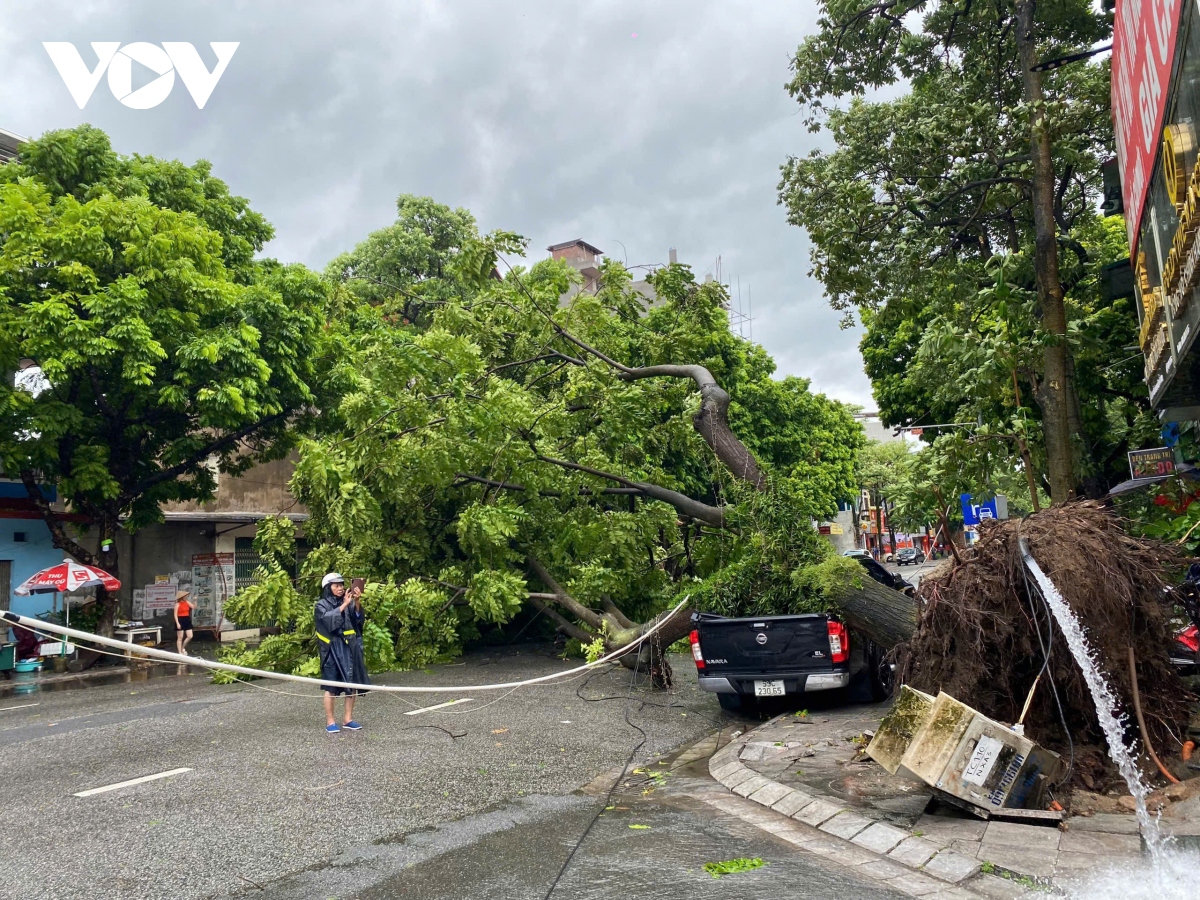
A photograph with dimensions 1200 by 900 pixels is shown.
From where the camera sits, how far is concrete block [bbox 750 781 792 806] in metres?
6.16

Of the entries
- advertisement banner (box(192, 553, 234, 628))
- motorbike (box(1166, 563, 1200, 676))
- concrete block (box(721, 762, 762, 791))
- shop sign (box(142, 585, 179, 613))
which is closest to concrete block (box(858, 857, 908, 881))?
concrete block (box(721, 762, 762, 791))

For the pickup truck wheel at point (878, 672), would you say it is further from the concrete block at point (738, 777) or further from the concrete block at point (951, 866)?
the concrete block at point (951, 866)

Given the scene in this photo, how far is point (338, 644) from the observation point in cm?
910

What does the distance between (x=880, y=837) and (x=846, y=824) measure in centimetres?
31

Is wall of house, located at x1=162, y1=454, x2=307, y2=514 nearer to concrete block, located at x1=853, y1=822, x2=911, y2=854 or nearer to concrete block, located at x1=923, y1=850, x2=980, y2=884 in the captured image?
concrete block, located at x1=853, y1=822, x2=911, y2=854

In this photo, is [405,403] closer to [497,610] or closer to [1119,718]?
[497,610]

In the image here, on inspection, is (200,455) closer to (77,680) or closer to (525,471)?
(77,680)

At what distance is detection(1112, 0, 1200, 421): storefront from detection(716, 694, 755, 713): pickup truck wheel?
520 cm

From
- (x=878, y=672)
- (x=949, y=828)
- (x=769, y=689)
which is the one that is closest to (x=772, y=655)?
(x=769, y=689)

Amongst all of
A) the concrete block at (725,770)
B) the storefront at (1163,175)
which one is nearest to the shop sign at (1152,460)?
the storefront at (1163,175)

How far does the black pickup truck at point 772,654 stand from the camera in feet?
29.3

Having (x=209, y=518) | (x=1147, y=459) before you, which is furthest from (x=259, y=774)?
(x=209, y=518)

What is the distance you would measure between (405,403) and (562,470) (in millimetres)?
2812

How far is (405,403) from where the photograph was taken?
42.5 ft
